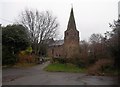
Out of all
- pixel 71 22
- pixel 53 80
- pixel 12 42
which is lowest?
pixel 53 80

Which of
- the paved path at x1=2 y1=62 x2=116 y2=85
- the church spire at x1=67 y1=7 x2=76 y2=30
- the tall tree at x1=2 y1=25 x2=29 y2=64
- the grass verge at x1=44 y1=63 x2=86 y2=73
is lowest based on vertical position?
the paved path at x1=2 y1=62 x2=116 y2=85

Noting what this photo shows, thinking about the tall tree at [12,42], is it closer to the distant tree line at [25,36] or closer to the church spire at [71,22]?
the distant tree line at [25,36]

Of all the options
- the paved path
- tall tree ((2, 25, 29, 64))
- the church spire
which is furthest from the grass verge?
the church spire

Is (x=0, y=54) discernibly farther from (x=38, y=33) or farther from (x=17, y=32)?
(x=38, y=33)

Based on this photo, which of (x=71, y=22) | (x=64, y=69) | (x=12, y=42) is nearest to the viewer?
(x=64, y=69)

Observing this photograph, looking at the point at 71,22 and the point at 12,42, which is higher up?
the point at 71,22

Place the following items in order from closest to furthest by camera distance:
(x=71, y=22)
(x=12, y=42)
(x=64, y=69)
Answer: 1. (x=64, y=69)
2. (x=12, y=42)
3. (x=71, y=22)

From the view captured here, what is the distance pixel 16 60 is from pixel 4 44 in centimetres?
384

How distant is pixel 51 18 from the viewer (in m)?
59.3

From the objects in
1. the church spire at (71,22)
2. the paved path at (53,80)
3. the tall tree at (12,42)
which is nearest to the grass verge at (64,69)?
the tall tree at (12,42)

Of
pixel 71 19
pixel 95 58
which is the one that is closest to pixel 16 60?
pixel 95 58

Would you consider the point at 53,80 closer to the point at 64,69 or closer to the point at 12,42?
the point at 64,69

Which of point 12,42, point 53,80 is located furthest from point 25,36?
point 53,80

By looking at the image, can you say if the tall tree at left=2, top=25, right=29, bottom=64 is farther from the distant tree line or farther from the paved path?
the paved path
